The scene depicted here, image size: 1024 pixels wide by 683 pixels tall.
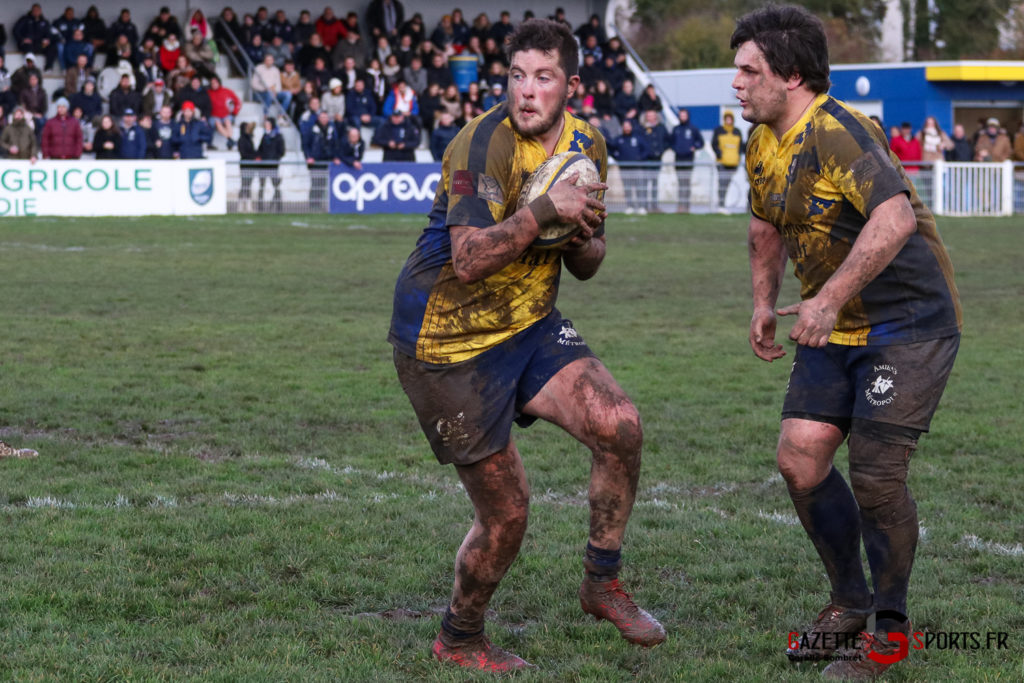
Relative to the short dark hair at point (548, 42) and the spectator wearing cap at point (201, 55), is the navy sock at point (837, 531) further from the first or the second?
the spectator wearing cap at point (201, 55)

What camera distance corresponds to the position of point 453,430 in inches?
164

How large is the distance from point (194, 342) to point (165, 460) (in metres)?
4.11

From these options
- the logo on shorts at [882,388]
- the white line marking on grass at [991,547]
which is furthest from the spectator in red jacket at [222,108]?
the logo on shorts at [882,388]

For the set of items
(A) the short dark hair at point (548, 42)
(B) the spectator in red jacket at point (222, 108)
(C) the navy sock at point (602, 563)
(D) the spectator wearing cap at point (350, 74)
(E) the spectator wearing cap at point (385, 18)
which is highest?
(E) the spectator wearing cap at point (385, 18)

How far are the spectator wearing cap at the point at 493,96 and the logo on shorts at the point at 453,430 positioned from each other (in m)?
25.4

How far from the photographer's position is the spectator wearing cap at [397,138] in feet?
89.9

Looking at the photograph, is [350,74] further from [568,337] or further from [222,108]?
[568,337]

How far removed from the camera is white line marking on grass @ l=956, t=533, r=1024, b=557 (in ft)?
18.1

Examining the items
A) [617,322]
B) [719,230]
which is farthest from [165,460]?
[719,230]

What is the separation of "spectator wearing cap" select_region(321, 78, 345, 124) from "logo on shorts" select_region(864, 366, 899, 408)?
2473cm

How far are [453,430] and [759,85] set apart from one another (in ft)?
4.66

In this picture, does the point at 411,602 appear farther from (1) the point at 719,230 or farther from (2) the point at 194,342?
(1) the point at 719,230

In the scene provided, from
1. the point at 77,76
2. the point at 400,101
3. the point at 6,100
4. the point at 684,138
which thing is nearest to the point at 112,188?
the point at 6,100

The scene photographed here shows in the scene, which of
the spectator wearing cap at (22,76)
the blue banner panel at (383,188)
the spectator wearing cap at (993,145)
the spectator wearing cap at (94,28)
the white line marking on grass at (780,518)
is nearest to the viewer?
the white line marking on grass at (780,518)
